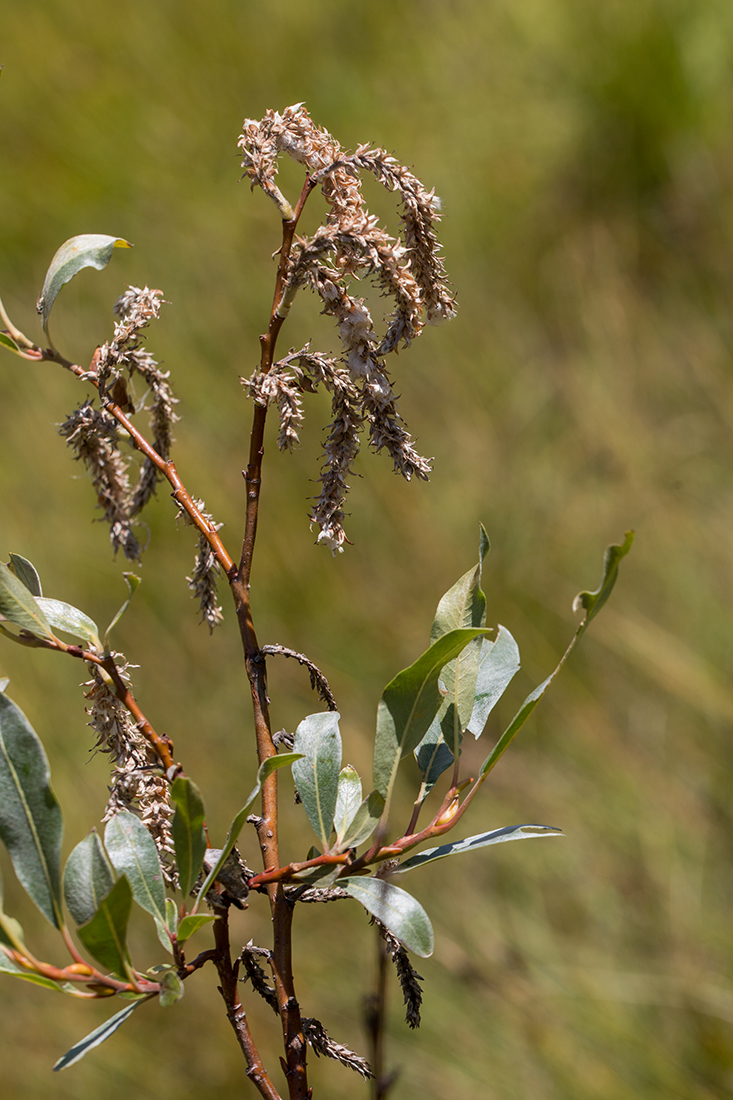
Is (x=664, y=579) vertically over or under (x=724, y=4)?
under

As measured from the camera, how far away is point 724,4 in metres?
3.26

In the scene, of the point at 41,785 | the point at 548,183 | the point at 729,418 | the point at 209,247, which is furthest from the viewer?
the point at 548,183

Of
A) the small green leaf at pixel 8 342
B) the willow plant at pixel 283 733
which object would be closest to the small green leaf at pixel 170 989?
the willow plant at pixel 283 733

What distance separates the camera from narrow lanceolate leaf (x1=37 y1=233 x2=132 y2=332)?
52cm

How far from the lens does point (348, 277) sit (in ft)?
1.63

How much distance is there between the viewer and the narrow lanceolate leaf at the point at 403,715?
1.51 ft

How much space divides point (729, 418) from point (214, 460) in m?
1.55

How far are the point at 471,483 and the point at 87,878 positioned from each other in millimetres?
2314

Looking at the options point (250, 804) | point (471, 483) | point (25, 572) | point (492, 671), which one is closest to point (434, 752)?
point (492, 671)

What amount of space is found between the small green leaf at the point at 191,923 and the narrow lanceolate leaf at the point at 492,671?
0.65 ft

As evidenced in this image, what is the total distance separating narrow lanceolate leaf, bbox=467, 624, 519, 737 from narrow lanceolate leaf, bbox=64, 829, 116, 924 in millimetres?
226

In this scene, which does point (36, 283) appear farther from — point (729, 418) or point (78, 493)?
point (729, 418)

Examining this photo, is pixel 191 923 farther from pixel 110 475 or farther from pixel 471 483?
pixel 471 483

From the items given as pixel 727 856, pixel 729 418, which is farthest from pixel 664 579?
pixel 727 856
